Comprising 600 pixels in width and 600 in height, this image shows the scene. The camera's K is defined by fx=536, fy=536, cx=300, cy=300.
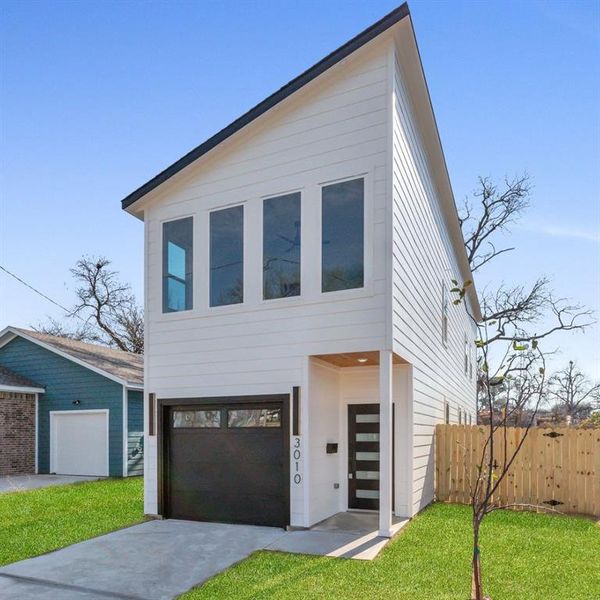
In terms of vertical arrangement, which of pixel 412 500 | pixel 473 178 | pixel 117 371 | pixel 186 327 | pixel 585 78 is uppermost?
pixel 473 178

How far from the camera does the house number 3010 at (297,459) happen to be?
7.60m

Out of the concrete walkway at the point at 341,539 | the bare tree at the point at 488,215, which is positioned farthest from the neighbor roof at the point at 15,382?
the bare tree at the point at 488,215

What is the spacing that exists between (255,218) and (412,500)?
16.5 feet

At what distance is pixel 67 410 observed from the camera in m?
16.5

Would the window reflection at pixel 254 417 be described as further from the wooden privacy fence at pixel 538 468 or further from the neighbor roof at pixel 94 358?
the neighbor roof at pixel 94 358

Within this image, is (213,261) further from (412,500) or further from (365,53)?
(412,500)

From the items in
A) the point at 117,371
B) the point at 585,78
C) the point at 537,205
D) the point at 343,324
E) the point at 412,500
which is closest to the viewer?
the point at 343,324

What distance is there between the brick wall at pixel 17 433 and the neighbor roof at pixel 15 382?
0.35m

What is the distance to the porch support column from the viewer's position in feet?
22.8

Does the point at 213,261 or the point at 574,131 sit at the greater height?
the point at 574,131

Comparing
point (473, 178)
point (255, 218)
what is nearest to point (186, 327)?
point (255, 218)

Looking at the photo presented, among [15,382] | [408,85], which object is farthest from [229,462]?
[15,382]

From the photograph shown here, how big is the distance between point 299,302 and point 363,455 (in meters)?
3.08

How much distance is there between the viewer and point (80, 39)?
10.7 metres
